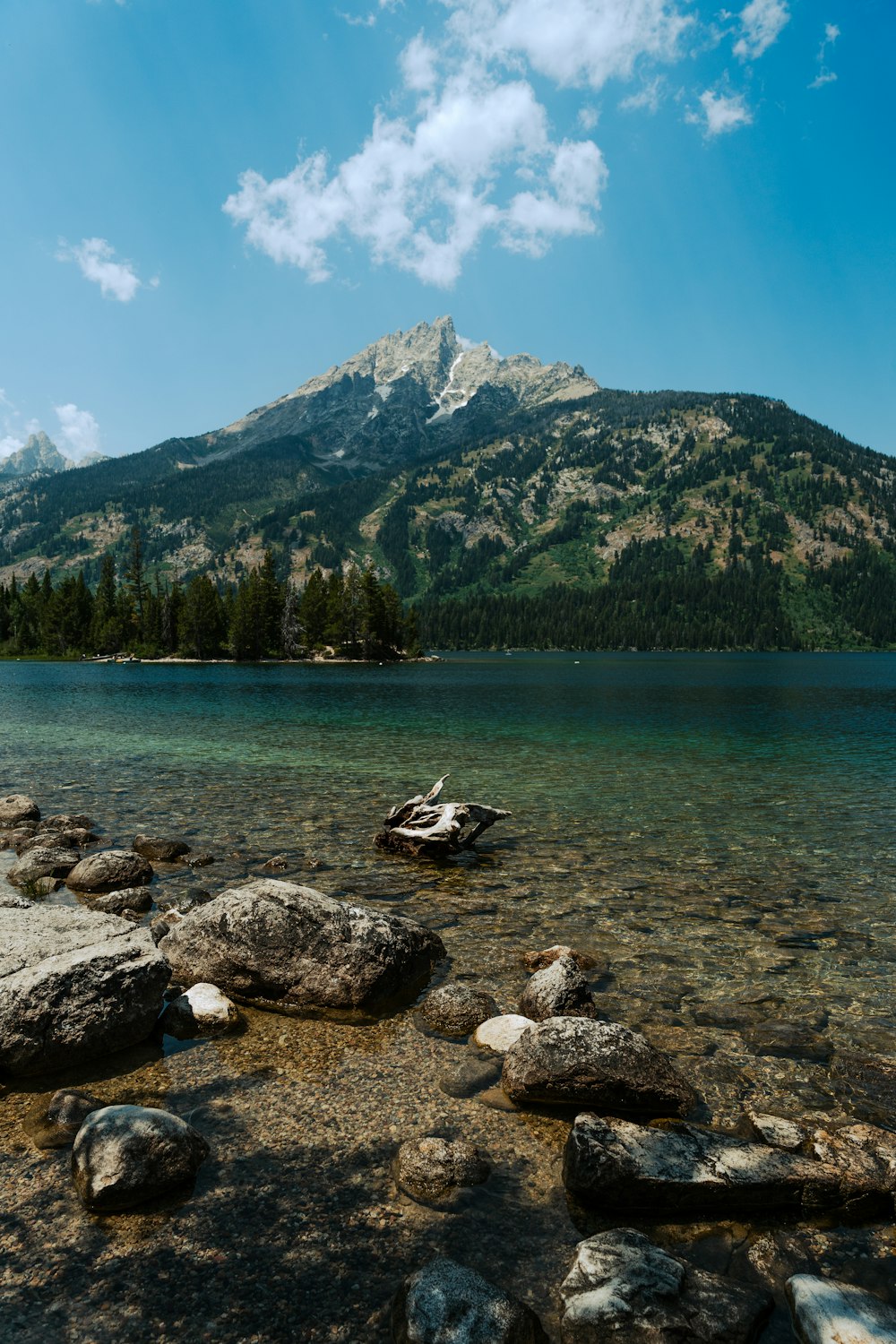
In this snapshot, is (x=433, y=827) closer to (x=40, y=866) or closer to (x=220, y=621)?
(x=40, y=866)

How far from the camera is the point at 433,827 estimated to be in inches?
764

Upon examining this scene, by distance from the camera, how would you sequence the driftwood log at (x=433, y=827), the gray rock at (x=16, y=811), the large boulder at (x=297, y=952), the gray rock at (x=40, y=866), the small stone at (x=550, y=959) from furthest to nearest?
the gray rock at (x=16, y=811), the driftwood log at (x=433, y=827), the gray rock at (x=40, y=866), the small stone at (x=550, y=959), the large boulder at (x=297, y=952)

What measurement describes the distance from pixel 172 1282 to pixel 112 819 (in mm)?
20490

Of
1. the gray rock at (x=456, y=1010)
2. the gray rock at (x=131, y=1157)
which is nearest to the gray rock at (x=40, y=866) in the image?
the gray rock at (x=456, y=1010)

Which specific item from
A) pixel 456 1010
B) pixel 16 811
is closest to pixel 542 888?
pixel 456 1010

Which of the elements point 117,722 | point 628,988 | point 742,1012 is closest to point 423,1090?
point 628,988

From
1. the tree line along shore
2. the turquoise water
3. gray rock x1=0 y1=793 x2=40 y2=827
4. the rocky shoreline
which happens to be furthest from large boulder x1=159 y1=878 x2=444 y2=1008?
the tree line along shore

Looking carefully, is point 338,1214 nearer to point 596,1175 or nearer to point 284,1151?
point 284,1151

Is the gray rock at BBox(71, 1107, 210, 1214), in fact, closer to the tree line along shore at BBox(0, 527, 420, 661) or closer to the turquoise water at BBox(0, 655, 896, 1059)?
the turquoise water at BBox(0, 655, 896, 1059)

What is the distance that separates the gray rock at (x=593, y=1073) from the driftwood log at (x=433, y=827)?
10869mm

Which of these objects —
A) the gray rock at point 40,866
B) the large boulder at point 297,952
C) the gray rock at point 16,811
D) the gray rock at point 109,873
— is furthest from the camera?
the gray rock at point 16,811

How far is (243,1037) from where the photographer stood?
9609 mm

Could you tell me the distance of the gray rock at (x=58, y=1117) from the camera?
7172 mm

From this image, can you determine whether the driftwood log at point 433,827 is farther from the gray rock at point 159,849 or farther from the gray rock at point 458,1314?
the gray rock at point 458,1314
